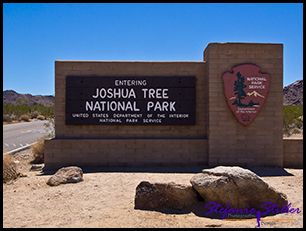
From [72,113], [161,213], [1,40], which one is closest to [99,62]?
[72,113]

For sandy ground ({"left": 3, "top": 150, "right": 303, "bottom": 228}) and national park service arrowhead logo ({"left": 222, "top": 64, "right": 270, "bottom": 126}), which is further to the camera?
national park service arrowhead logo ({"left": 222, "top": 64, "right": 270, "bottom": 126})

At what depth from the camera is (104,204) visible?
5.81 metres

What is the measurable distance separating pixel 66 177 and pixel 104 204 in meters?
2.12

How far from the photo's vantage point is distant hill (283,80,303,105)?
70.9 meters

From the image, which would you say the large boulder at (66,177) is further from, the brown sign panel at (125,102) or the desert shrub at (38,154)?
the desert shrub at (38,154)

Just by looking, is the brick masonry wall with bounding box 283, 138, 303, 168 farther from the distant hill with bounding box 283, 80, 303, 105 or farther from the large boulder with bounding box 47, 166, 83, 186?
the distant hill with bounding box 283, 80, 303, 105

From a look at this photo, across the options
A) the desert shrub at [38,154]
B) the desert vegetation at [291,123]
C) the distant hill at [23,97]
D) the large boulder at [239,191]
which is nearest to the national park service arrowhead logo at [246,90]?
the large boulder at [239,191]

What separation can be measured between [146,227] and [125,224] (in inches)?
15.3

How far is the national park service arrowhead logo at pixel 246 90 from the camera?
9406 millimetres

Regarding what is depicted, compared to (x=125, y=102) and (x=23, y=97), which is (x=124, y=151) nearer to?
(x=125, y=102)

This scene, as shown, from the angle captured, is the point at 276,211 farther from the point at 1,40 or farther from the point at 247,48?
the point at 1,40

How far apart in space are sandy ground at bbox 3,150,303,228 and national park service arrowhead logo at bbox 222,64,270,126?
84.2 inches

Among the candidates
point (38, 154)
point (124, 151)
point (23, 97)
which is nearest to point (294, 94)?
point (124, 151)

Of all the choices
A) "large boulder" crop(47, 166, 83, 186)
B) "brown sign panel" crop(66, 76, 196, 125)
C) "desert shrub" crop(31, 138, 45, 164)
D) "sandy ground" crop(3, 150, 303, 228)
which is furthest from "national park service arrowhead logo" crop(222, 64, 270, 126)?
"desert shrub" crop(31, 138, 45, 164)
